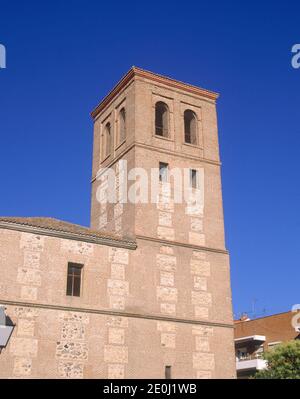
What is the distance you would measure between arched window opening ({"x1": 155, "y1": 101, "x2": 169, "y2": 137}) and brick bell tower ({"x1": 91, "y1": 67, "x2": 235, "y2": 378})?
56 mm

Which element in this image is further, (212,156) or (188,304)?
(212,156)

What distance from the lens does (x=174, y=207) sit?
84.6 feet

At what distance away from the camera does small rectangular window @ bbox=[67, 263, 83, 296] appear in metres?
21.9

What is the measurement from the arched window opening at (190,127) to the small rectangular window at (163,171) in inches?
108

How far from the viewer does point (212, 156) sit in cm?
2839

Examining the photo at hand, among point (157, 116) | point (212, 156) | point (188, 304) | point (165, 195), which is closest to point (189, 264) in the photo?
point (188, 304)

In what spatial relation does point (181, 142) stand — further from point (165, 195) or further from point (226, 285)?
point (226, 285)

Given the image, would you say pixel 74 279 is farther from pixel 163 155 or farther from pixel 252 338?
pixel 252 338

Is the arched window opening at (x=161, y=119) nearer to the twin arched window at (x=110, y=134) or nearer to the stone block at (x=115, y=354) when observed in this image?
the twin arched window at (x=110, y=134)

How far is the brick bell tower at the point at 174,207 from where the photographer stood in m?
23.7

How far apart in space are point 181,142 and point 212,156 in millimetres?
1841

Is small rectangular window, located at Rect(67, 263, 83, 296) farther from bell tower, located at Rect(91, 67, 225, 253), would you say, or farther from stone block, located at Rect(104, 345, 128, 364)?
bell tower, located at Rect(91, 67, 225, 253)

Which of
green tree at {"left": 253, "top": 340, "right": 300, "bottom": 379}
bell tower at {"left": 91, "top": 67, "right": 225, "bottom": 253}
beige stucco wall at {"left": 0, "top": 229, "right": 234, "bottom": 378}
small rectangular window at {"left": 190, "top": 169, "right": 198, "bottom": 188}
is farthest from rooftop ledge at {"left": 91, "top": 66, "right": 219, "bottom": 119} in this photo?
green tree at {"left": 253, "top": 340, "right": 300, "bottom": 379}

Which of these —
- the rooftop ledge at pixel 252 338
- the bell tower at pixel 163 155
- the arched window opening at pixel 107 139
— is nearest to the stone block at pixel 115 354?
the bell tower at pixel 163 155
